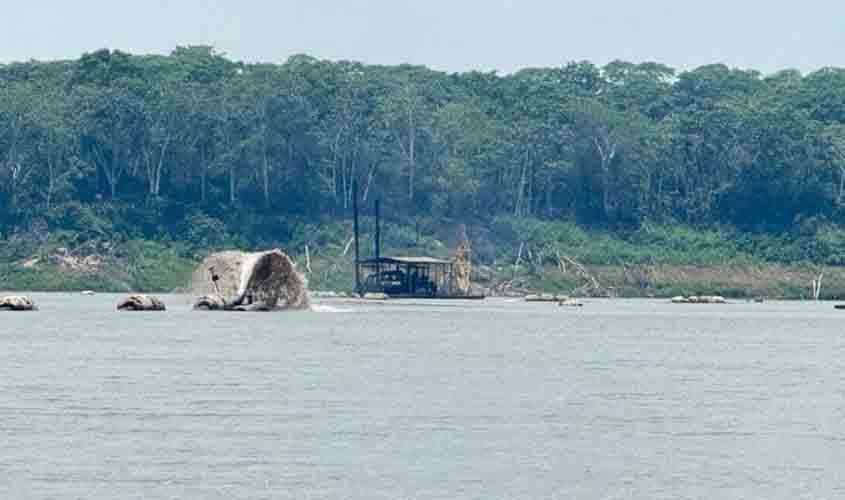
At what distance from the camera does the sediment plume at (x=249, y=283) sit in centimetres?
12156

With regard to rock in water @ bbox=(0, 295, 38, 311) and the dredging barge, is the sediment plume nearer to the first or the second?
rock in water @ bbox=(0, 295, 38, 311)

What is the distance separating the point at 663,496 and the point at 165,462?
11.5 m

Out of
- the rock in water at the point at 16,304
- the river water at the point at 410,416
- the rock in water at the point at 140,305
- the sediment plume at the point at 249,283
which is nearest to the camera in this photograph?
the river water at the point at 410,416

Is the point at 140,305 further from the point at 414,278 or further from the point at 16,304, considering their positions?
the point at 414,278

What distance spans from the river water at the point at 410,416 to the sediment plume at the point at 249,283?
1474 cm

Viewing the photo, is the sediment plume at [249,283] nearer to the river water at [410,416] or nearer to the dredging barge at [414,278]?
the river water at [410,416]

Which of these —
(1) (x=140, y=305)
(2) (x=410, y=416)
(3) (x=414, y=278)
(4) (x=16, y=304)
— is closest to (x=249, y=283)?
(1) (x=140, y=305)

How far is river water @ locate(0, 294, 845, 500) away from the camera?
44.6m

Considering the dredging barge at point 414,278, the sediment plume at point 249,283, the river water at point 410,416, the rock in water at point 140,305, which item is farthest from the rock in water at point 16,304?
the dredging barge at point 414,278

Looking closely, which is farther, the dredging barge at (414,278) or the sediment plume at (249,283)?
the dredging barge at (414,278)

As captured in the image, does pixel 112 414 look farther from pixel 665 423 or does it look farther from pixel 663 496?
pixel 663 496

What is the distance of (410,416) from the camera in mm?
57031

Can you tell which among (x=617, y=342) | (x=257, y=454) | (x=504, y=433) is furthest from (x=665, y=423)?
(x=617, y=342)

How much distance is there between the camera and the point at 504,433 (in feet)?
175
